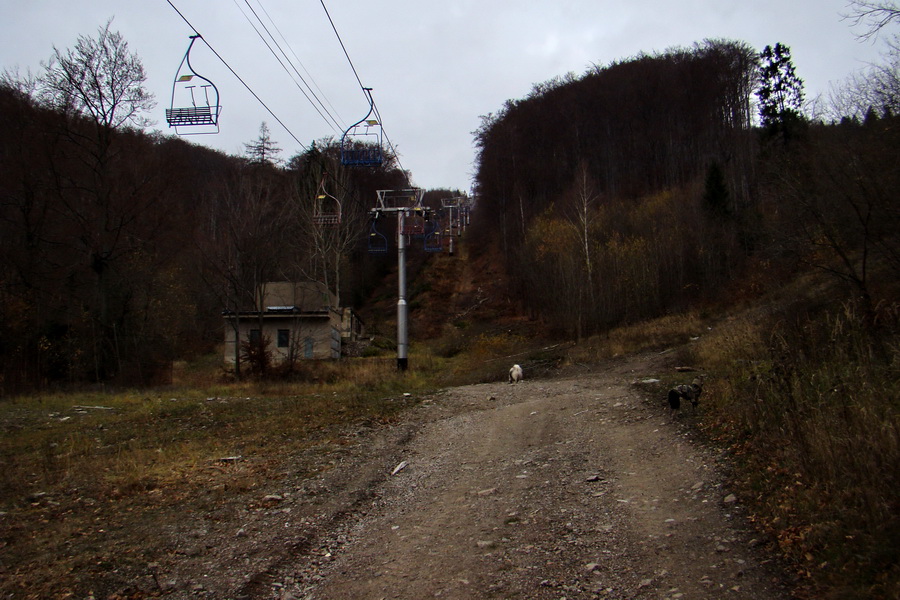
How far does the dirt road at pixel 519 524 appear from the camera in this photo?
466 centimetres

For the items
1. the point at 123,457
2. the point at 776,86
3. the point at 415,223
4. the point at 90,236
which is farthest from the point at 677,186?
the point at 123,457

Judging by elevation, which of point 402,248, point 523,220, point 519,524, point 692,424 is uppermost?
point 523,220

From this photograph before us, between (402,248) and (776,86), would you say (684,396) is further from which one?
(776,86)

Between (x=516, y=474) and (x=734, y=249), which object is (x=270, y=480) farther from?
(x=734, y=249)

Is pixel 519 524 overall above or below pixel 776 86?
below

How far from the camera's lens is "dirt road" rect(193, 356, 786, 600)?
15.3ft

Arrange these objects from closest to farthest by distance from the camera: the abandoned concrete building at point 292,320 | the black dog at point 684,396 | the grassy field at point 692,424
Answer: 1. the grassy field at point 692,424
2. the black dog at point 684,396
3. the abandoned concrete building at point 292,320

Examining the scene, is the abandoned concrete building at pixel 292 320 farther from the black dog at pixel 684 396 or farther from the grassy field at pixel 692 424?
the black dog at pixel 684 396

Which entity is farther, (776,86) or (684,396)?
(776,86)

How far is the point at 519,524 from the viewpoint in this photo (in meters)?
5.88

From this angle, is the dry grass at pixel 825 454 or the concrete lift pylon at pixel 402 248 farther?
the concrete lift pylon at pixel 402 248

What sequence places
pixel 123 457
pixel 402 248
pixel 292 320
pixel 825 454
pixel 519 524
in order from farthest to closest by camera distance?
pixel 292 320
pixel 402 248
pixel 123 457
pixel 519 524
pixel 825 454

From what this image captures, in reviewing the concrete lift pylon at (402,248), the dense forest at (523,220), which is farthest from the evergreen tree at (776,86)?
the concrete lift pylon at (402,248)

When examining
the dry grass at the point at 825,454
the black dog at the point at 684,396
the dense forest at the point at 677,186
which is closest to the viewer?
the dry grass at the point at 825,454
